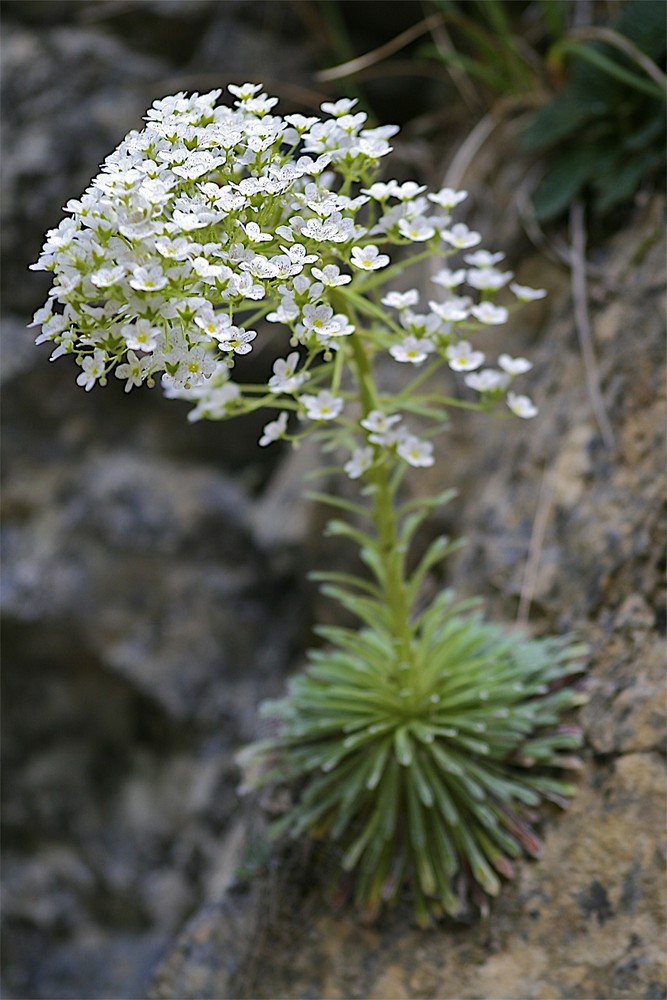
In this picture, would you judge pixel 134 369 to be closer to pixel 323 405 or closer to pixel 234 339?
pixel 234 339

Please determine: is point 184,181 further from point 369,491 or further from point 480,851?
point 480,851

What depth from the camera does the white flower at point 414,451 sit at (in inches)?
50.2

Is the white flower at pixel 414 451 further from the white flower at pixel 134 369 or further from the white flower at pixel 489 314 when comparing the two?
the white flower at pixel 134 369

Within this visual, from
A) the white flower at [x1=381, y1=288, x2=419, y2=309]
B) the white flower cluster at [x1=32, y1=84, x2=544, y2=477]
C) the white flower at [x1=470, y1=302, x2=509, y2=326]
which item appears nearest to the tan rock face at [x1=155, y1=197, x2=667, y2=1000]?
the white flower at [x1=470, y1=302, x2=509, y2=326]

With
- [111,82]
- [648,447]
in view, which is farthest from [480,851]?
[111,82]

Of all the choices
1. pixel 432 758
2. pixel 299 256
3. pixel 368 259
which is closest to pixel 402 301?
pixel 368 259

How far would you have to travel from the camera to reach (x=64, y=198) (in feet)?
8.36

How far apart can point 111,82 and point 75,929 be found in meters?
2.66

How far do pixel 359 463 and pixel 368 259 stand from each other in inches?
12.7

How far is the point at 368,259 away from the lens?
3.59ft

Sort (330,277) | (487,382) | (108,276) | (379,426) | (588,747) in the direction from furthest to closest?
(588,747)
(487,382)
(379,426)
(330,277)
(108,276)

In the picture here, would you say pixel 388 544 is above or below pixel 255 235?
below

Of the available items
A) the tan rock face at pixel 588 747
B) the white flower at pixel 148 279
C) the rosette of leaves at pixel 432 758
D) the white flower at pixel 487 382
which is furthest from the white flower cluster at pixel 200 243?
the tan rock face at pixel 588 747

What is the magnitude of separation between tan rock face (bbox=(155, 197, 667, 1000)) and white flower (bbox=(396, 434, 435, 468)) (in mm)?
540
